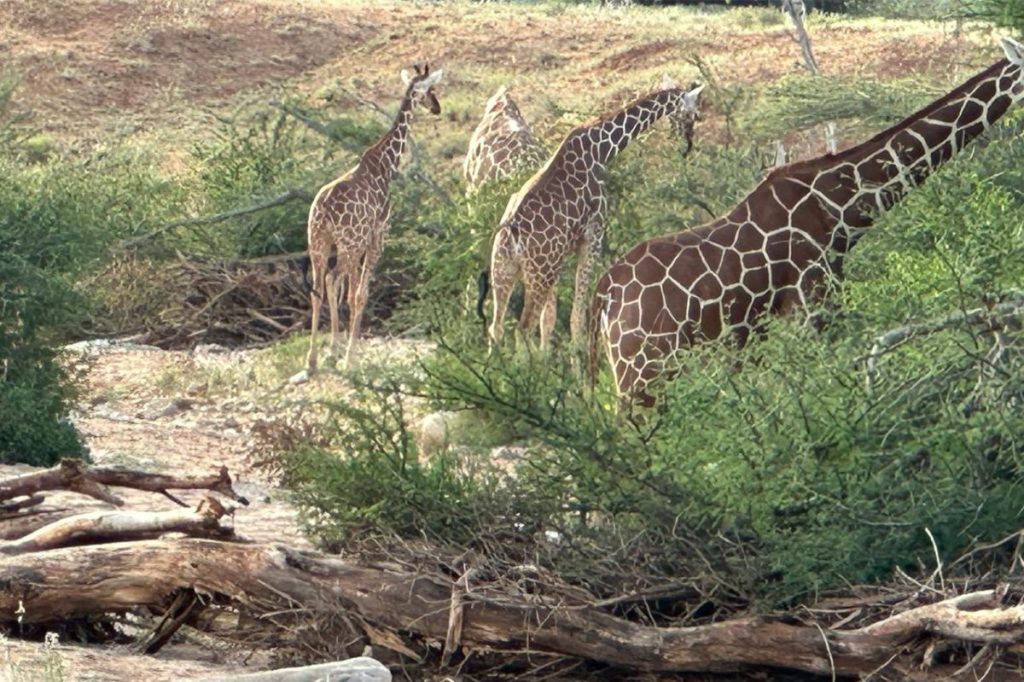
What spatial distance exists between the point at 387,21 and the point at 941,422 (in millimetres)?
31284

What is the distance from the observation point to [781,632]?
6324 mm

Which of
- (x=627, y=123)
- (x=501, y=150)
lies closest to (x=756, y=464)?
(x=627, y=123)

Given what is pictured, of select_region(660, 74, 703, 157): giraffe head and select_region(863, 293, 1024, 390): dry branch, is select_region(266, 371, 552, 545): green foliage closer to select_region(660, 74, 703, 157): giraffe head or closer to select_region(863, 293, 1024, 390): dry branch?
select_region(863, 293, 1024, 390): dry branch

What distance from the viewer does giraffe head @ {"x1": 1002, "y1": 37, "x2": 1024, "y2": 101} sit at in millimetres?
9148

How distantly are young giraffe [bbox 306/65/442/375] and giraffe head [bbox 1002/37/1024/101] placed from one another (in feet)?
20.3

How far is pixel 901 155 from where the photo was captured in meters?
8.94

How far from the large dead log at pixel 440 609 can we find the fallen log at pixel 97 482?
62cm

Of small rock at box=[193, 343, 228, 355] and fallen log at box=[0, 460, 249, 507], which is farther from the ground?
fallen log at box=[0, 460, 249, 507]

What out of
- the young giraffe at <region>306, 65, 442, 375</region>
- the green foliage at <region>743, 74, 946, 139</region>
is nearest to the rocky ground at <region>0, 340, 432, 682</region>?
the young giraffe at <region>306, 65, 442, 375</region>

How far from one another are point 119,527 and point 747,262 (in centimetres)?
283

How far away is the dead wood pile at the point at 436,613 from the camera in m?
6.06

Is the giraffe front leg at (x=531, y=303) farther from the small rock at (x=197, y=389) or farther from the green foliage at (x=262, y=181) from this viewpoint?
the green foliage at (x=262, y=181)

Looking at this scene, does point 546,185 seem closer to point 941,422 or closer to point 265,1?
point 941,422

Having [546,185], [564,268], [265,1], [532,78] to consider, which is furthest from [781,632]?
[265,1]
